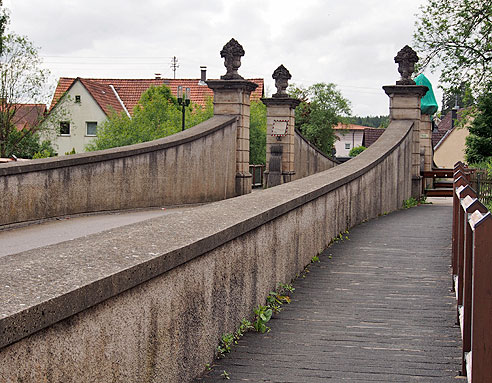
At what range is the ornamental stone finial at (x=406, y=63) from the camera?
1828 cm

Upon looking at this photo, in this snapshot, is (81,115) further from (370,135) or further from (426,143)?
(370,135)

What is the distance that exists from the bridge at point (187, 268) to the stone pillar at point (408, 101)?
220 cm

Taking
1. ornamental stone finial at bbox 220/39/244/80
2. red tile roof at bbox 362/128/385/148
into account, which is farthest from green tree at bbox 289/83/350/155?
ornamental stone finial at bbox 220/39/244/80

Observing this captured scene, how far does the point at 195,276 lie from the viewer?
15.7 feet

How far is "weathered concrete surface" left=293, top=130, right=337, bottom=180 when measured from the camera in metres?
25.0

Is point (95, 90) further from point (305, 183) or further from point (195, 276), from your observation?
point (195, 276)

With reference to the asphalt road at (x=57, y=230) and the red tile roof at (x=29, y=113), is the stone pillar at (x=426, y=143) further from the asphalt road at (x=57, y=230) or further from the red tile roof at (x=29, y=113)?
the red tile roof at (x=29, y=113)

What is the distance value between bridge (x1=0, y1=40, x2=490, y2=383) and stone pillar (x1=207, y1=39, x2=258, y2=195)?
2387 mm

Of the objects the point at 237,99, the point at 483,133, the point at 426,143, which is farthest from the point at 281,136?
the point at 483,133

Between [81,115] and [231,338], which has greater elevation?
[81,115]

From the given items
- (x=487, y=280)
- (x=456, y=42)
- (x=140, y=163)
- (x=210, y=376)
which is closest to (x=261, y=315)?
(x=210, y=376)

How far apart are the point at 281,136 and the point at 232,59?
4.81 m

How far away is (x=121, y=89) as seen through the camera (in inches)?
2687

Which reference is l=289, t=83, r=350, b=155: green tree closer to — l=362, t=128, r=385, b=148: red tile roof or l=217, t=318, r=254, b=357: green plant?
l=362, t=128, r=385, b=148: red tile roof
